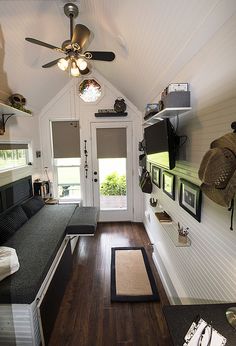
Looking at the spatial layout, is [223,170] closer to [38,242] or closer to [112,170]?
[38,242]

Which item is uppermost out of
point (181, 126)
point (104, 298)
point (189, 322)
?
point (181, 126)

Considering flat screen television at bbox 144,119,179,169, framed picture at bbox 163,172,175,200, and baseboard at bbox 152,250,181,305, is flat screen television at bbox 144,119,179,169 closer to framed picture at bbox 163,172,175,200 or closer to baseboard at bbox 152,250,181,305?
framed picture at bbox 163,172,175,200

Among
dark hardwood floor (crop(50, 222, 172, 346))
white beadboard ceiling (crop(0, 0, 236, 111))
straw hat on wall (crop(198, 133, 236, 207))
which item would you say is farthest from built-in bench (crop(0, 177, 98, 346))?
white beadboard ceiling (crop(0, 0, 236, 111))

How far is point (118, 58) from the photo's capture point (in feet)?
8.82

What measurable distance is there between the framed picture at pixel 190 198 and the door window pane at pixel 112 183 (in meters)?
2.59

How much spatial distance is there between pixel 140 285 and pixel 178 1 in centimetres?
271

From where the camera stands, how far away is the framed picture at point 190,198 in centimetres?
163

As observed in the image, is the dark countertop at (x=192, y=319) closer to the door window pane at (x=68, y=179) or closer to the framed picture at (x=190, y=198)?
the framed picture at (x=190, y=198)

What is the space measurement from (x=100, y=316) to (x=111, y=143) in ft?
10.0

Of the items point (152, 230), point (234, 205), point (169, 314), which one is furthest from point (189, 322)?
point (152, 230)

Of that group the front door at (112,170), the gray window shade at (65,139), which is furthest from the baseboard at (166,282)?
the gray window shade at (65,139)

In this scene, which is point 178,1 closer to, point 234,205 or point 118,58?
point 234,205

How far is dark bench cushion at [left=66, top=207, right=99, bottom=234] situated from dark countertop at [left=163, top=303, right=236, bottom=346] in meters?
1.92

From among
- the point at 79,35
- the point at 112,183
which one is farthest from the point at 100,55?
the point at 112,183
